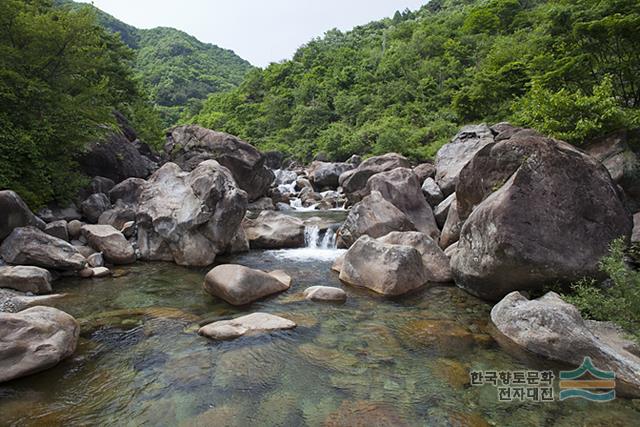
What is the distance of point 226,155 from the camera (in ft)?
74.8

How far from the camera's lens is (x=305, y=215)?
20906mm

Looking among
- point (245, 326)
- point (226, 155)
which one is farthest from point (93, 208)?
point (245, 326)

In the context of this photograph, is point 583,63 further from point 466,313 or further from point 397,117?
point 397,117

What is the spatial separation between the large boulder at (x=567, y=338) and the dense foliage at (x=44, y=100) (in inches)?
580

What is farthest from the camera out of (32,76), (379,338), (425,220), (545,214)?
(425,220)

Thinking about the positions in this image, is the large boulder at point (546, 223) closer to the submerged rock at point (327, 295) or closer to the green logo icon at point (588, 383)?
the green logo icon at point (588, 383)

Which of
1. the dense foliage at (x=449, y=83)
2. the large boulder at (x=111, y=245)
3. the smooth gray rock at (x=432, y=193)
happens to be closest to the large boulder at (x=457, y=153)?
the smooth gray rock at (x=432, y=193)

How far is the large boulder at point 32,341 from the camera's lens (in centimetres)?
534

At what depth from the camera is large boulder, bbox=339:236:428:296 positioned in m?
9.25

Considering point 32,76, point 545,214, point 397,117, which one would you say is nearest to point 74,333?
point 545,214

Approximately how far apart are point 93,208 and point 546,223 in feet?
50.9

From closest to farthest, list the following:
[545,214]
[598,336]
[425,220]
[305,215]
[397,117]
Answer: [598,336] → [545,214] → [425,220] → [305,215] → [397,117]

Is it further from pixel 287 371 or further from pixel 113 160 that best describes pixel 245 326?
pixel 113 160

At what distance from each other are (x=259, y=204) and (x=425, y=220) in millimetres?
12351
